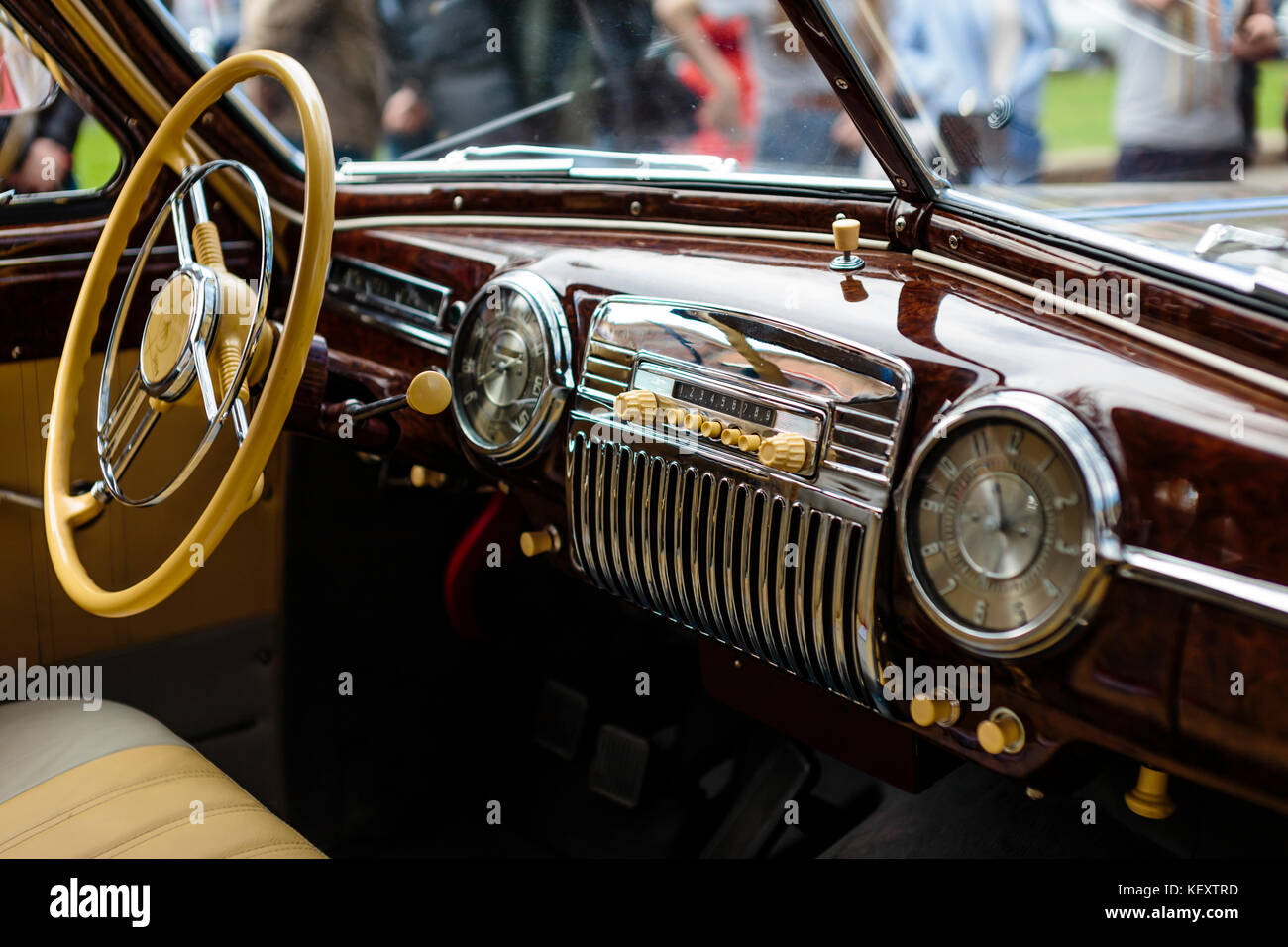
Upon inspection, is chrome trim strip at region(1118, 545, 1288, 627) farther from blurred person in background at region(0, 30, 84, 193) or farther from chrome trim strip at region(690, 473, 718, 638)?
blurred person in background at region(0, 30, 84, 193)

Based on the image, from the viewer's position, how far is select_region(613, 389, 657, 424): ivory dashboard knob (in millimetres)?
1571

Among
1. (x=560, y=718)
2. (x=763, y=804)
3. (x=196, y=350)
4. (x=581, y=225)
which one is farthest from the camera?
(x=560, y=718)

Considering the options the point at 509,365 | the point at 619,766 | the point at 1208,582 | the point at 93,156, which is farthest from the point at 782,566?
the point at 93,156

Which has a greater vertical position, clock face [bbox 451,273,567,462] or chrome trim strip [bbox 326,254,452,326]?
chrome trim strip [bbox 326,254,452,326]

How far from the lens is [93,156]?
211cm

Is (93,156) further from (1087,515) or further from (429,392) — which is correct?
(1087,515)

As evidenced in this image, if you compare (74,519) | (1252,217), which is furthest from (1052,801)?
(74,519)

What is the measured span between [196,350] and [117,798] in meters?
0.60

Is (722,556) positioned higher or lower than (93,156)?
lower

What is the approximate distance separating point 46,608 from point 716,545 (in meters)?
1.25

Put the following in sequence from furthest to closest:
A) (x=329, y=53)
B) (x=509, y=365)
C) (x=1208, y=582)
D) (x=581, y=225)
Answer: (x=329, y=53), (x=581, y=225), (x=509, y=365), (x=1208, y=582)

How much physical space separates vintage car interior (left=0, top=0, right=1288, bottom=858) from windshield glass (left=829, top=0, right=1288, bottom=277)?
0.10 feet

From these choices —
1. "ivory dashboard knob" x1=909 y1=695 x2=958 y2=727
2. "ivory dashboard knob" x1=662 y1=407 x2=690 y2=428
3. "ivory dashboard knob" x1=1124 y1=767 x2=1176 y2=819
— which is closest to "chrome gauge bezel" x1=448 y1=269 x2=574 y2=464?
"ivory dashboard knob" x1=662 y1=407 x2=690 y2=428

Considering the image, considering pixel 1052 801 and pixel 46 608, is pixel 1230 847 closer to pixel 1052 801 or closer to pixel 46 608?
pixel 1052 801
